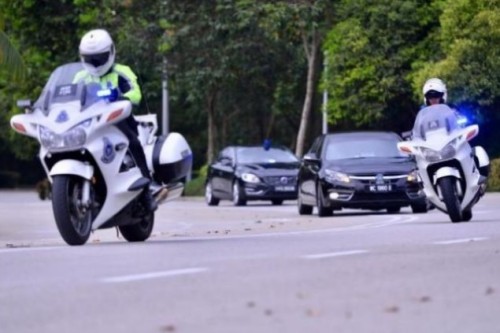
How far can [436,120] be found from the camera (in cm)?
2184

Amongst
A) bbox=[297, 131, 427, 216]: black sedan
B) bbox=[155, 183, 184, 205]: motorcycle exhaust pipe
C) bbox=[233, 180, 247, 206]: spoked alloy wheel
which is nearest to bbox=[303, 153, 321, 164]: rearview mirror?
bbox=[297, 131, 427, 216]: black sedan

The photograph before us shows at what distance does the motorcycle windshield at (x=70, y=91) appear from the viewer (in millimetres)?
16312

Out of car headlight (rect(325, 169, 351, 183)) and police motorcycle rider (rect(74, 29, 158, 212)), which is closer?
police motorcycle rider (rect(74, 29, 158, 212))

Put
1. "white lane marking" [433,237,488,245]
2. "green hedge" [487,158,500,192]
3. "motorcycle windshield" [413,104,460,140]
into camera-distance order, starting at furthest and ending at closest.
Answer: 1. "green hedge" [487,158,500,192]
2. "motorcycle windshield" [413,104,460,140]
3. "white lane marking" [433,237,488,245]

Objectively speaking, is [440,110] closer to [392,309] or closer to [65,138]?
[65,138]

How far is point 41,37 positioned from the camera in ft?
190

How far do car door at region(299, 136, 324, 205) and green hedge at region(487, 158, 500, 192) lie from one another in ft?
52.4

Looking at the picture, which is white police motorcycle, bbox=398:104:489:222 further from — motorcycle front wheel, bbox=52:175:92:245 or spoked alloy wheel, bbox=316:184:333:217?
motorcycle front wheel, bbox=52:175:92:245

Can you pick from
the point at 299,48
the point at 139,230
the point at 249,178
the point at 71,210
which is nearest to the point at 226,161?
the point at 249,178

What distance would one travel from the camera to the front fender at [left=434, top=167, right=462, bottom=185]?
21.5 m

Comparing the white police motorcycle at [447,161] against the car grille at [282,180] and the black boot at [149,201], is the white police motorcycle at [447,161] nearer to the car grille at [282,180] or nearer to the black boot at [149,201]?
the black boot at [149,201]

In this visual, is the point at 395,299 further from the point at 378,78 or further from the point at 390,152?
the point at 378,78

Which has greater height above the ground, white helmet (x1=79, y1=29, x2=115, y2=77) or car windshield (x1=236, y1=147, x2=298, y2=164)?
white helmet (x1=79, y1=29, x2=115, y2=77)

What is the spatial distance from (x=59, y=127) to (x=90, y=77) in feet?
2.54
